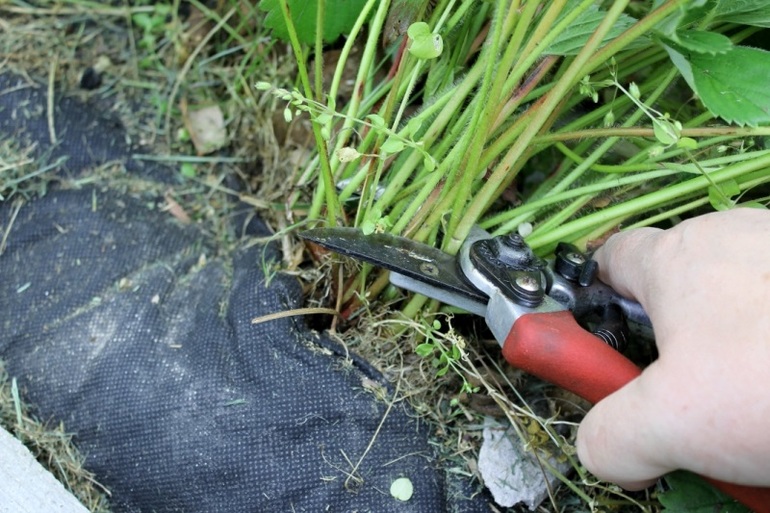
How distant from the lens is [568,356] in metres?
0.83

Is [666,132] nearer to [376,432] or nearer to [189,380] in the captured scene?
[376,432]

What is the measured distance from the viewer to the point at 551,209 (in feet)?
3.48

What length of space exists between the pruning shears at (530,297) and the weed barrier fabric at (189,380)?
19 cm

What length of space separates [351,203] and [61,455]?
0.54 metres

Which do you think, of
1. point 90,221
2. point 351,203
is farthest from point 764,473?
point 90,221

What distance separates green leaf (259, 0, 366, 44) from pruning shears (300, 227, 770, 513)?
32cm

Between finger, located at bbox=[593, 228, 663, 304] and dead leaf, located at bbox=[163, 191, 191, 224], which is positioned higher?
finger, located at bbox=[593, 228, 663, 304]

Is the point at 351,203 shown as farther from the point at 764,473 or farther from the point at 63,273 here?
the point at 764,473

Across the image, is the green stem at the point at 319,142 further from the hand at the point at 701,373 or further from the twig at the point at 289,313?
the hand at the point at 701,373

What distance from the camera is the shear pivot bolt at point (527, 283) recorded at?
2.83 feet

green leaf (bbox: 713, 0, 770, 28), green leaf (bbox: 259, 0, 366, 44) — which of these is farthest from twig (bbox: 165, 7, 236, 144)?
green leaf (bbox: 713, 0, 770, 28)

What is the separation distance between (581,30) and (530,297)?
0.32 metres

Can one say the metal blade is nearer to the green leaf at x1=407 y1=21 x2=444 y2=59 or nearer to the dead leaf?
the green leaf at x1=407 y1=21 x2=444 y2=59

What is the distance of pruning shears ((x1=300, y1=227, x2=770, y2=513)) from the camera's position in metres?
0.83
